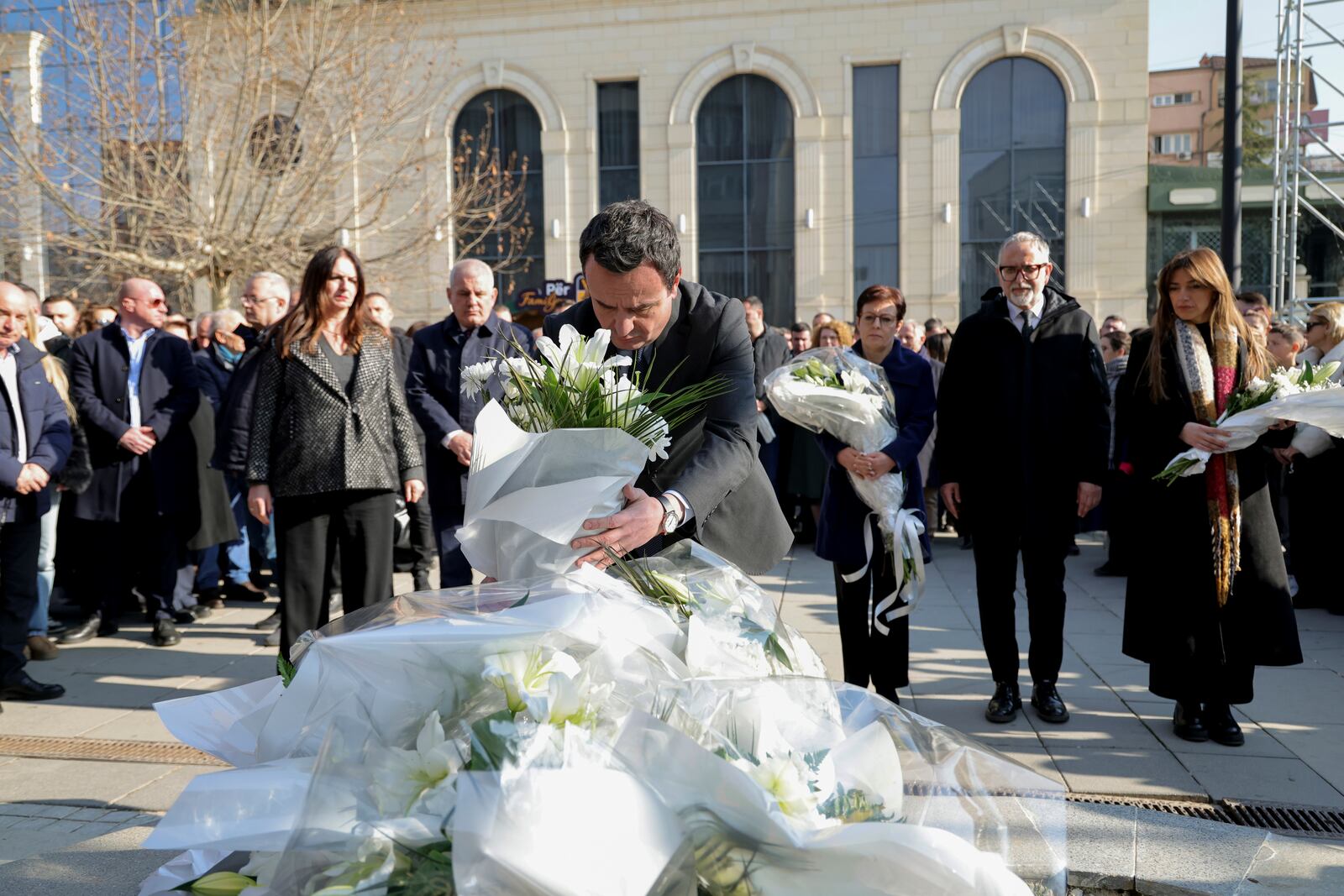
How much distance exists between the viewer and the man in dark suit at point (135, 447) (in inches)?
262

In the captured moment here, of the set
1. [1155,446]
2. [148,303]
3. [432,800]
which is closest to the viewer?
[432,800]

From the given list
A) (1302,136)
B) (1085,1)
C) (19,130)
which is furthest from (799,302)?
(19,130)

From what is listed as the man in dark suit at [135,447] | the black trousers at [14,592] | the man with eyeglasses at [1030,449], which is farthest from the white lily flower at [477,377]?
the man in dark suit at [135,447]

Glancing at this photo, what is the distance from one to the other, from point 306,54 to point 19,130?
140 inches

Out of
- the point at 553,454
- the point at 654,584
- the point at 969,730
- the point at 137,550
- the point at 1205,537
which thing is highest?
the point at 553,454

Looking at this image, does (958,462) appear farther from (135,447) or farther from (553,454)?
(135,447)

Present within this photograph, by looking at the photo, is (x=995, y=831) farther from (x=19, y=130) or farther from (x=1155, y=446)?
(x=19, y=130)

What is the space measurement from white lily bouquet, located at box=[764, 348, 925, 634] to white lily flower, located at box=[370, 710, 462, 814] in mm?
3745

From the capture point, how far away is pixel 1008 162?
24.4m

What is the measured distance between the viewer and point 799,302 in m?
25.3

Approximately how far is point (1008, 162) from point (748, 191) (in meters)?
5.88

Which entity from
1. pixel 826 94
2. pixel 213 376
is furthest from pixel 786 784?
pixel 826 94

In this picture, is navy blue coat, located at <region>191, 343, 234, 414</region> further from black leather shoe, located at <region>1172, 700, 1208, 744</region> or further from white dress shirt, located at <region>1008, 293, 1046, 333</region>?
black leather shoe, located at <region>1172, 700, 1208, 744</region>

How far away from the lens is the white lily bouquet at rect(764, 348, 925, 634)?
505 centimetres
